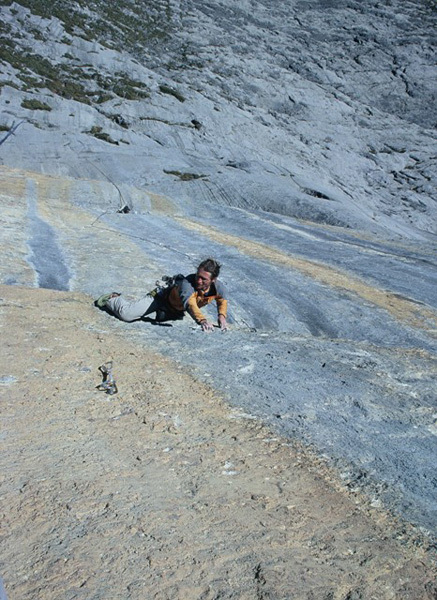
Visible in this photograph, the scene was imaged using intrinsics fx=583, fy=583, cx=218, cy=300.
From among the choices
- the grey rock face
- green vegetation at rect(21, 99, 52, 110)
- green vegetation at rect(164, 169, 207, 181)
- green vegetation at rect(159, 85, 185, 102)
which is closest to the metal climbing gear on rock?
the grey rock face

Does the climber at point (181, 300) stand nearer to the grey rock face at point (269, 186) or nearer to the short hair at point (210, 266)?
the short hair at point (210, 266)

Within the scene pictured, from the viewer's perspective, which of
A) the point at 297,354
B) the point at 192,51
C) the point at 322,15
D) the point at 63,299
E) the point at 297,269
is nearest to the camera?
the point at 297,354

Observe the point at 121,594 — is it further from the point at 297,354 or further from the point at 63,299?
the point at 63,299

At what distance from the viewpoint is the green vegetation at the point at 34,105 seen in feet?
81.7

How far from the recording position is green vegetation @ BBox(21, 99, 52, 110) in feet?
81.7

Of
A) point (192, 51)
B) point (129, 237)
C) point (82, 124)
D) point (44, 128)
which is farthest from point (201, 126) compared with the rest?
point (129, 237)

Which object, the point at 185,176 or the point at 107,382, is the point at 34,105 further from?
the point at 107,382

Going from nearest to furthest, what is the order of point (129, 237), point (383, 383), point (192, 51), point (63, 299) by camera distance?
point (383, 383) < point (63, 299) < point (129, 237) < point (192, 51)

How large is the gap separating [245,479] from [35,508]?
1484mm

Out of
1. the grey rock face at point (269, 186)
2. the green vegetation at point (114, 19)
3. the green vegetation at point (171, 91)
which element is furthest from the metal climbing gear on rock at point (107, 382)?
the green vegetation at point (114, 19)

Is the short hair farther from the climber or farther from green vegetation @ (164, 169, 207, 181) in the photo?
green vegetation @ (164, 169, 207, 181)

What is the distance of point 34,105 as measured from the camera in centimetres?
2509

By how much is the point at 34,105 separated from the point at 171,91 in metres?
7.24

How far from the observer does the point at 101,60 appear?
101 ft
